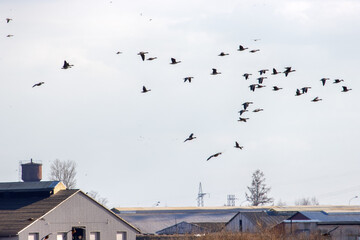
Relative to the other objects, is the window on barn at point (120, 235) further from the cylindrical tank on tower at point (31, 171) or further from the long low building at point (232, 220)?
the cylindrical tank on tower at point (31, 171)

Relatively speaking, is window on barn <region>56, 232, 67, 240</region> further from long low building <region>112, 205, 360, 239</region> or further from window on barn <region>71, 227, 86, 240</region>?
long low building <region>112, 205, 360, 239</region>

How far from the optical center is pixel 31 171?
108 meters

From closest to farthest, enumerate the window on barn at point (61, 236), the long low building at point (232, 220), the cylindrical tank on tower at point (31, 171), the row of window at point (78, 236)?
the row of window at point (78, 236)
the window on barn at point (61, 236)
the long low building at point (232, 220)
the cylindrical tank on tower at point (31, 171)

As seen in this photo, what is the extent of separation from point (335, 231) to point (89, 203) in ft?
71.9

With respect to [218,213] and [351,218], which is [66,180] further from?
[351,218]

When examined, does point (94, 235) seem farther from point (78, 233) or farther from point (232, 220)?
point (232, 220)

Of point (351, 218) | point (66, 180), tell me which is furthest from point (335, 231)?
point (66, 180)

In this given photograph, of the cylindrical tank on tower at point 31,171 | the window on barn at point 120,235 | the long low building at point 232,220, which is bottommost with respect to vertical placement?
the window on barn at point 120,235

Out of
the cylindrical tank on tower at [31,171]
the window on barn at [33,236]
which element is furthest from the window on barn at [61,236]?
the cylindrical tank on tower at [31,171]

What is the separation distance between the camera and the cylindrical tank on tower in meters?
108

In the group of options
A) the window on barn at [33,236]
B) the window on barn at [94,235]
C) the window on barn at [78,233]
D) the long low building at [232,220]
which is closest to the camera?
the window on barn at [33,236]

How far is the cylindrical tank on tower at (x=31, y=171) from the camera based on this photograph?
108 meters

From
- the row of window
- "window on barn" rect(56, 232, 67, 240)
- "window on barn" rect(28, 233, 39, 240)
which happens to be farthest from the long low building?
"window on barn" rect(28, 233, 39, 240)

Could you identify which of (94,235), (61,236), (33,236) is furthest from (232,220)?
(33,236)
